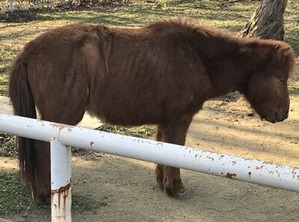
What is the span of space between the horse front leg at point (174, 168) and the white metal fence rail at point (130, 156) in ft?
8.70

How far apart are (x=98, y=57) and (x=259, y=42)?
5.13 feet

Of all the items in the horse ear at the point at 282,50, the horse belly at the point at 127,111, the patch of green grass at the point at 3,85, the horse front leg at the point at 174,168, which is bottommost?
the patch of green grass at the point at 3,85

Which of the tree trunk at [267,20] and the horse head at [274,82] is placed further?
the tree trunk at [267,20]

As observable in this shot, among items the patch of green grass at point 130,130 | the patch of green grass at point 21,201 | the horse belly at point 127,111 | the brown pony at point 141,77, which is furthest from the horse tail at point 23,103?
the patch of green grass at point 130,130

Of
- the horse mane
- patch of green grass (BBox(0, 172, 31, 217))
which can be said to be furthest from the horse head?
patch of green grass (BBox(0, 172, 31, 217))

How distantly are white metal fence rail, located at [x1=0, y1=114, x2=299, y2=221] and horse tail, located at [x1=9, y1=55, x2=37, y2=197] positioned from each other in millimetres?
2196

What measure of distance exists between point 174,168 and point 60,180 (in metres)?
2.74

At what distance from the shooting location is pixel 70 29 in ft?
14.5

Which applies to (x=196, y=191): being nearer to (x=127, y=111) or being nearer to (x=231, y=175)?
(x=127, y=111)

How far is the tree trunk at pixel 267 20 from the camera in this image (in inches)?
400

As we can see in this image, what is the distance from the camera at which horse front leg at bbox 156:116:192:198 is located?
15.5 feet

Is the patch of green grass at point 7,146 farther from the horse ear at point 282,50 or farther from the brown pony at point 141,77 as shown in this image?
the horse ear at point 282,50

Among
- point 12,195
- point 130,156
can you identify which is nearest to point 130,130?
point 12,195

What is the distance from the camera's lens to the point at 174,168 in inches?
187
